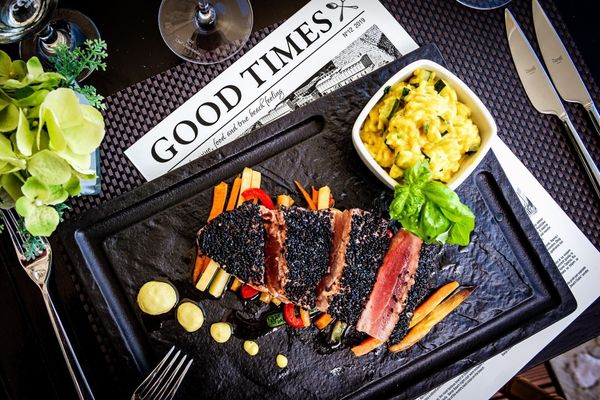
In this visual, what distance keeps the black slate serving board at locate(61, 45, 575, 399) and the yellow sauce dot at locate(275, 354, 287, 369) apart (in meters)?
0.02

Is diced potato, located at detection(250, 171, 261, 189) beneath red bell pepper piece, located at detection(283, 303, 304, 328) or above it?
above

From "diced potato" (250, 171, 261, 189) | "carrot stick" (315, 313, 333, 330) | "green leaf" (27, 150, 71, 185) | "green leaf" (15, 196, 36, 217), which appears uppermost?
"green leaf" (27, 150, 71, 185)

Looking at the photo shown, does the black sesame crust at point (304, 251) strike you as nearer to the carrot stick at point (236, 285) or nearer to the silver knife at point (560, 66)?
the carrot stick at point (236, 285)

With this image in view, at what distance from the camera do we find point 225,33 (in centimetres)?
245

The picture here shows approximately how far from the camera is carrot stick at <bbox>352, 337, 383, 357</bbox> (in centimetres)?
225

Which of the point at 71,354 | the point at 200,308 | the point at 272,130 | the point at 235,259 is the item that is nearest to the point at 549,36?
the point at 272,130

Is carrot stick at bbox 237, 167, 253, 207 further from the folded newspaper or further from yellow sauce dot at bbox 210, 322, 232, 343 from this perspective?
yellow sauce dot at bbox 210, 322, 232, 343

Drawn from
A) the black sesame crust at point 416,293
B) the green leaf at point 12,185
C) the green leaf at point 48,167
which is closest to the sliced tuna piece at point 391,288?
the black sesame crust at point 416,293

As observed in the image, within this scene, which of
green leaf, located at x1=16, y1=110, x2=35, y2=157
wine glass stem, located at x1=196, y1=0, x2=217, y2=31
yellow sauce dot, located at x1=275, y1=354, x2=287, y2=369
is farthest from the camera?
wine glass stem, located at x1=196, y1=0, x2=217, y2=31

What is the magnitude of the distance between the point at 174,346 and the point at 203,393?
241mm

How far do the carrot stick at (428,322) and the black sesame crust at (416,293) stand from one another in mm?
40

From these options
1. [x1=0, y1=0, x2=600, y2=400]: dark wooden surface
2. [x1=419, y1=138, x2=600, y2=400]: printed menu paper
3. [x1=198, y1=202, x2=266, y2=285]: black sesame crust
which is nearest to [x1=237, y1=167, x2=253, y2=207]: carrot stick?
[x1=198, y1=202, x2=266, y2=285]: black sesame crust

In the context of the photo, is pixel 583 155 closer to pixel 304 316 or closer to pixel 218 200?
pixel 304 316

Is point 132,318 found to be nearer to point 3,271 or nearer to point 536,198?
point 3,271
